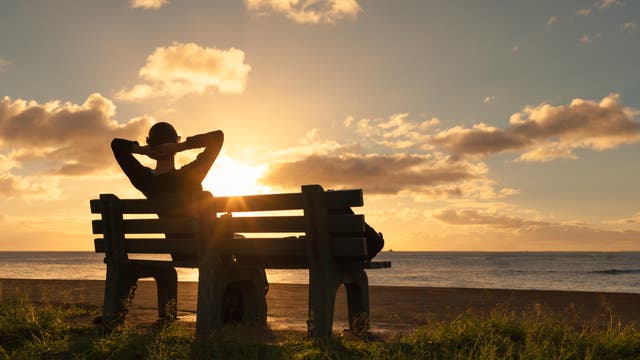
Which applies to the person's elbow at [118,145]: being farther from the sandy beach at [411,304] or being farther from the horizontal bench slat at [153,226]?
the sandy beach at [411,304]

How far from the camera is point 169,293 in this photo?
7414 mm

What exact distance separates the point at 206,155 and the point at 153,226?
3.31 ft

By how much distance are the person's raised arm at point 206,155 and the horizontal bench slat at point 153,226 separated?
24.7 inches

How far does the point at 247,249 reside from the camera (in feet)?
20.4

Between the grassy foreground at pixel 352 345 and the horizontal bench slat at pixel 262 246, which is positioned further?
the horizontal bench slat at pixel 262 246

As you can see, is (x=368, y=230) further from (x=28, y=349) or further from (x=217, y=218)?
(x=28, y=349)

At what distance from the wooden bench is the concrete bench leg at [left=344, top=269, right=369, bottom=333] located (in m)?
0.01

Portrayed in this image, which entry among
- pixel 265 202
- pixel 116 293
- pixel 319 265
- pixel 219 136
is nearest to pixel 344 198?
pixel 319 265

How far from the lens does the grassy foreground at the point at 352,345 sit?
15.8 ft

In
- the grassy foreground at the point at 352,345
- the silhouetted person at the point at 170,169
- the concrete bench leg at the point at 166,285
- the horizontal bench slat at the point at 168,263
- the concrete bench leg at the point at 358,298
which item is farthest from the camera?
the concrete bench leg at the point at 166,285

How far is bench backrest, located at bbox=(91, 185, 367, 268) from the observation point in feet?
18.4

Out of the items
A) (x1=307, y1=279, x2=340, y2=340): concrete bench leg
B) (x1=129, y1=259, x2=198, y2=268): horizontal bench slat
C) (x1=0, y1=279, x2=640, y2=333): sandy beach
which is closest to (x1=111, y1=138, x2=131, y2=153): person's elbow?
(x1=129, y1=259, x2=198, y2=268): horizontal bench slat

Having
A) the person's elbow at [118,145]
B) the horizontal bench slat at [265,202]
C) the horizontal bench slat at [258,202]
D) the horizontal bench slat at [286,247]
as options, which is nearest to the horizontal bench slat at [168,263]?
the horizontal bench slat at [286,247]

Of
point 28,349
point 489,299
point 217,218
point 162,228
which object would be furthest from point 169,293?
point 489,299
